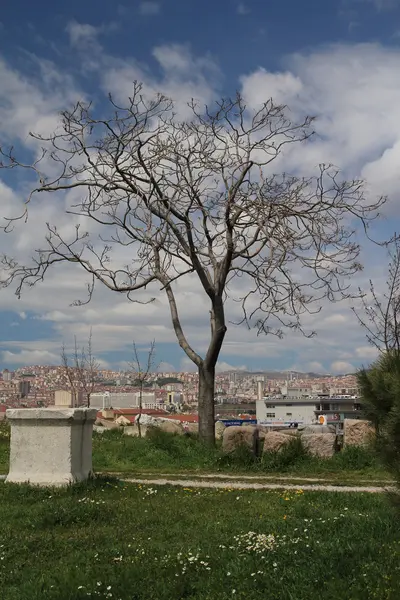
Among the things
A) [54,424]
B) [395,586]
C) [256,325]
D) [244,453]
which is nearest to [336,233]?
[256,325]

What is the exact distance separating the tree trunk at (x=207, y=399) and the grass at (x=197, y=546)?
6.60 metres

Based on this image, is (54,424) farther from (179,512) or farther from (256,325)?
(256,325)

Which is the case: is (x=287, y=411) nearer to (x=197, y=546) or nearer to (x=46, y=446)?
(x=46, y=446)

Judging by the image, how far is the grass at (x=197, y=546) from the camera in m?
4.78

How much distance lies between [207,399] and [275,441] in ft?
9.57

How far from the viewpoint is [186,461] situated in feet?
45.5

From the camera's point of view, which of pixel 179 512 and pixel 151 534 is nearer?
pixel 151 534

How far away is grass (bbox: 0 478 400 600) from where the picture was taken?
4.78m

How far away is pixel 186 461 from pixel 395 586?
9.87m

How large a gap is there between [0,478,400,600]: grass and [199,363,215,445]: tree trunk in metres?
6.60

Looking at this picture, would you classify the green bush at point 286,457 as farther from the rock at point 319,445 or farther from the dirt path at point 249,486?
the dirt path at point 249,486

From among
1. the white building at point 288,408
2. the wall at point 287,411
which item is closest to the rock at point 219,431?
the wall at point 287,411

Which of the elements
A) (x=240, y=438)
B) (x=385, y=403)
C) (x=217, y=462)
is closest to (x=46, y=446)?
(x=217, y=462)

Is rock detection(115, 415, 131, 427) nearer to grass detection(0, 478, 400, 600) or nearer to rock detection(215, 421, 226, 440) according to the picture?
rock detection(215, 421, 226, 440)
